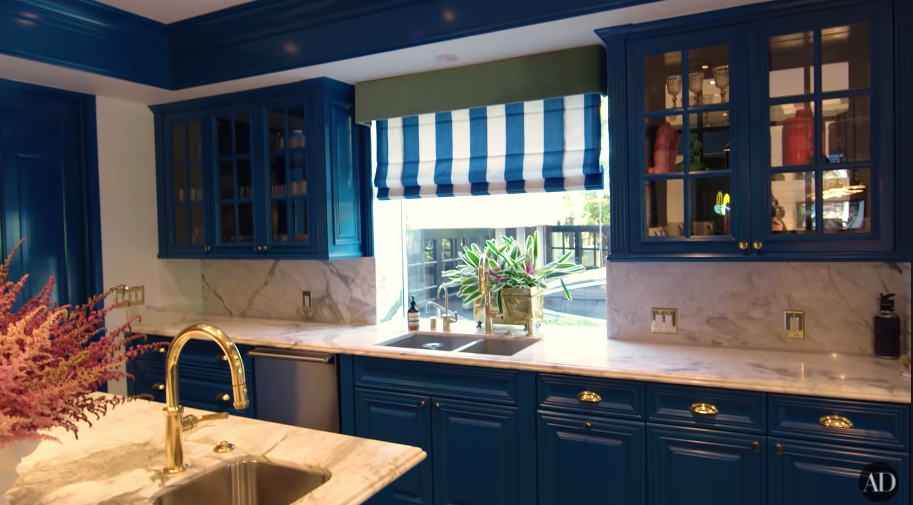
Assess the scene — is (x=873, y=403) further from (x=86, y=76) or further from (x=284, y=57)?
(x=86, y=76)

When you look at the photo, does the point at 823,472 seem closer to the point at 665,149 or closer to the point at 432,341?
the point at 665,149

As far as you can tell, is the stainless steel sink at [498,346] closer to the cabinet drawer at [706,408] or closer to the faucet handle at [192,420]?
the cabinet drawer at [706,408]

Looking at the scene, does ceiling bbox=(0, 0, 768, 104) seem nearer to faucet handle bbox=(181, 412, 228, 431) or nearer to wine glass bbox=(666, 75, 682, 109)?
wine glass bbox=(666, 75, 682, 109)

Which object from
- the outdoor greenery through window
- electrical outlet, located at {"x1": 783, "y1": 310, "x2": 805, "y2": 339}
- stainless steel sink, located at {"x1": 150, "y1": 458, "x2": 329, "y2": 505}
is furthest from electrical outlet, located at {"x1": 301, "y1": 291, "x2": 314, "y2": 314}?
electrical outlet, located at {"x1": 783, "y1": 310, "x2": 805, "y2": 339}

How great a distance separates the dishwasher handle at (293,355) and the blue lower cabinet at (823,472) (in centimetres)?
196

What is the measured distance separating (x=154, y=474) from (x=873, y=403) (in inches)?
85.3

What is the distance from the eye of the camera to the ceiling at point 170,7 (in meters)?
3.27

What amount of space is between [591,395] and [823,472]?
815mm

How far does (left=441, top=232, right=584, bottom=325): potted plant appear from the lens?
328cm

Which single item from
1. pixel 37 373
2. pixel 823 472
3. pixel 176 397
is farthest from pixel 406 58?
pixel 823 472

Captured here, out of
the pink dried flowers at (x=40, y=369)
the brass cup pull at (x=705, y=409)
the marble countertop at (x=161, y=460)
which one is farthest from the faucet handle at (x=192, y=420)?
the brass cup pull at (x=705, y=409)

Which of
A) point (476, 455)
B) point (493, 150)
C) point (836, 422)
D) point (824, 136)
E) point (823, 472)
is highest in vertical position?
point (493, 150)

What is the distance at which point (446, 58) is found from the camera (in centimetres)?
319

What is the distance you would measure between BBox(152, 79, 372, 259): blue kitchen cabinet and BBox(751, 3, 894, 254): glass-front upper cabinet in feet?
6.94
